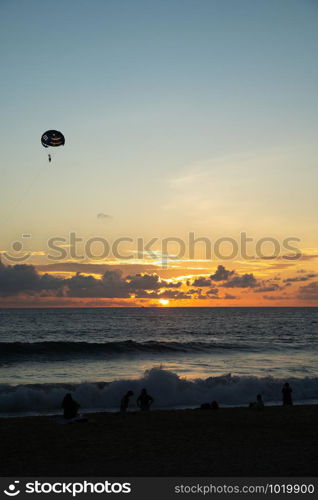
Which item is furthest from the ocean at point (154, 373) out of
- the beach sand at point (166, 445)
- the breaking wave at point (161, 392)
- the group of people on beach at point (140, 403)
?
the beach sand at point (166, 445)

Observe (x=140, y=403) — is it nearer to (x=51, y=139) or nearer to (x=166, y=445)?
(x=166, y=445)

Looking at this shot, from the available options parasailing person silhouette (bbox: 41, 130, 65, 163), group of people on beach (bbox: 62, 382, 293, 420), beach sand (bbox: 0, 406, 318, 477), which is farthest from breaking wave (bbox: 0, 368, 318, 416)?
parasailing person silhouette (bbox: 41, 130, 65, 163)

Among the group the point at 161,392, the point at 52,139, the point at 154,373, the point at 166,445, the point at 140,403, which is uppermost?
the point at 52,139

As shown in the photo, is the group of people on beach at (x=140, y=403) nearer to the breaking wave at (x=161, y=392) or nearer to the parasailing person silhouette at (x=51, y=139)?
the breaking wave at (x=161, y=392)

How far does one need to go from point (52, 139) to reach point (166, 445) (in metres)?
23.8

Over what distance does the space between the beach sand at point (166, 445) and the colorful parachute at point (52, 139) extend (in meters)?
19.4

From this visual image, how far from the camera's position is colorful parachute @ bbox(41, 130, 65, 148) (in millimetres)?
32375

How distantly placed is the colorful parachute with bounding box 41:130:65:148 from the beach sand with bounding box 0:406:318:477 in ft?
63.6

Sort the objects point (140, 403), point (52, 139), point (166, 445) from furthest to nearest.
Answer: point (52, 139) → point (140, 403) → point (166, 445)

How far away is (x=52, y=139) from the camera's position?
1278 inches

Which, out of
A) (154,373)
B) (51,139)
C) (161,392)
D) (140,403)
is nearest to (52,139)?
(51,139)

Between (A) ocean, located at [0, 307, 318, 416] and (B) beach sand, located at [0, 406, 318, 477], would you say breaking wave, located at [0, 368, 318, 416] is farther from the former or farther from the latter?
(B) beach sand, located at [0, 406, 318, 477]

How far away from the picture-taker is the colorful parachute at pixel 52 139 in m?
32.4
